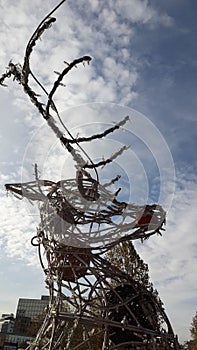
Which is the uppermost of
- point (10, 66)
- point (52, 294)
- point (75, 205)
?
point (10, 66)

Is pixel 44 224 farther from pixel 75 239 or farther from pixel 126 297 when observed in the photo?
pixel 126 297

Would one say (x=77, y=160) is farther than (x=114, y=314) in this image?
No

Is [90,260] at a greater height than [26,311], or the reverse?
[26,311]

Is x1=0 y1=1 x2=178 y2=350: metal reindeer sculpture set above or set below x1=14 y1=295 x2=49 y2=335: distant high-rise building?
below

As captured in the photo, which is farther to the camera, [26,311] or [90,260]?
[26,311]

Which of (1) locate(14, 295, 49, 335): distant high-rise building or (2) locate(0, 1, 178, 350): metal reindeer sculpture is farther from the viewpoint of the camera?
(1) locate(14, 295, 49, 335): distant high-rise building

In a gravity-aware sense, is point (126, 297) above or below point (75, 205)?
below

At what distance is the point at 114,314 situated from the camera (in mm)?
2826

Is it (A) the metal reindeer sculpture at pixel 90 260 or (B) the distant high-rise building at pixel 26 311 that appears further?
(B) the distant high-rise building at pixel 26 311

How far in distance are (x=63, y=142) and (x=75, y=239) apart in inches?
34.4

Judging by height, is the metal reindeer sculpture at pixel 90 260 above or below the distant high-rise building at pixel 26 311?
below

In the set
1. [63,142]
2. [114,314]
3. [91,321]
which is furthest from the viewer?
[114,314]

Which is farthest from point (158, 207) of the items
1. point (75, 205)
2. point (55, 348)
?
point (55, 348)

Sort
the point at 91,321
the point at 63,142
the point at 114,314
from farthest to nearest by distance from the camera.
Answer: the point at 114,314, the point at 91,321, the point at 63,142
